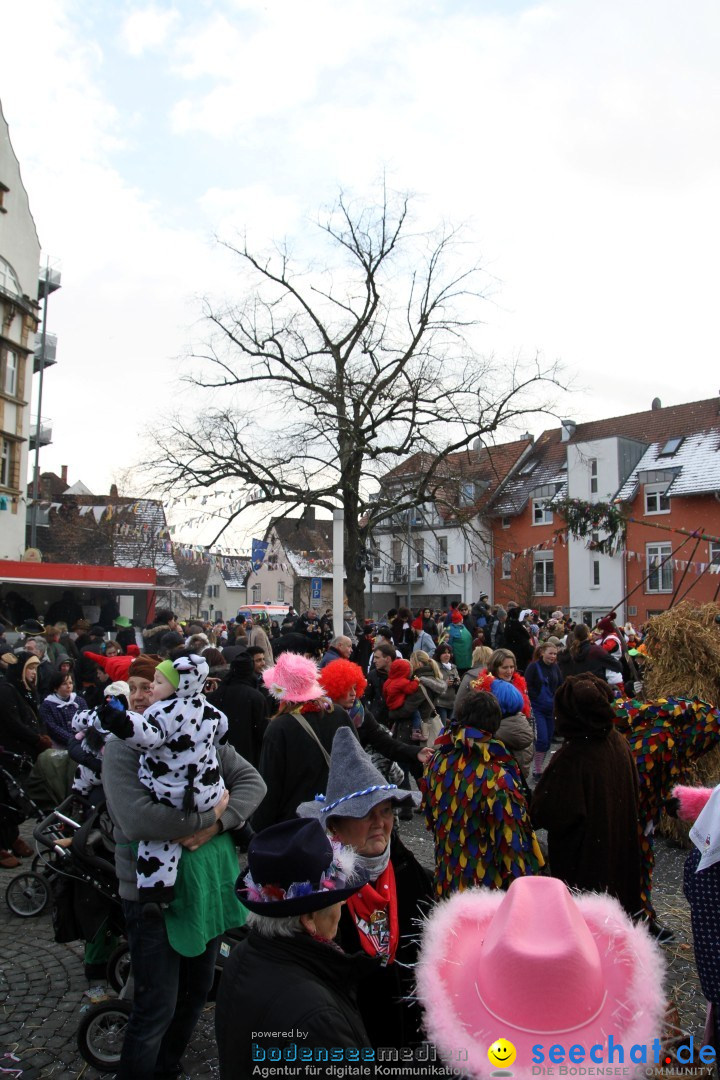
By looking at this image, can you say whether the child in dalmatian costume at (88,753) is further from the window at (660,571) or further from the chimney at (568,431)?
the chimney at (568,431)

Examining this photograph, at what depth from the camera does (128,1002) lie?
367cm

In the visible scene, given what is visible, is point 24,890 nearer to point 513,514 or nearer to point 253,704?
point 253,704

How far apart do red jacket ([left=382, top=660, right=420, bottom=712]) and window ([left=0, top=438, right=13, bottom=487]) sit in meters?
31.5

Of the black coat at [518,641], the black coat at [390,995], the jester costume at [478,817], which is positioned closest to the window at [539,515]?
the black coat at [518,641]

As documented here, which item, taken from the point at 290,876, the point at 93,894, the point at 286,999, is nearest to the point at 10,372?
the point at 93,894

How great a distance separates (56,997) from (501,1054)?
12.7 feet

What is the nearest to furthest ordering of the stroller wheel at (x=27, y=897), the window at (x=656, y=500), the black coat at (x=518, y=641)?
the stroller wheel at (x=27, y=897), the black coat at (x=518, y=641), the window at (x=656, y=500)

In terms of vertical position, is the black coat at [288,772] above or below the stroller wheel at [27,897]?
above

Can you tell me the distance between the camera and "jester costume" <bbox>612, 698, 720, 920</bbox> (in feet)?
14.3

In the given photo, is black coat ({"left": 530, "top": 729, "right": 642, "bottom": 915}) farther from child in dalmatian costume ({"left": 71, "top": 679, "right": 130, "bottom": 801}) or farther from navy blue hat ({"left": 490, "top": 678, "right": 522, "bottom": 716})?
child in dalmatian costume ({"left": 71, "top": 679, "right": 130, "bottom": 801})

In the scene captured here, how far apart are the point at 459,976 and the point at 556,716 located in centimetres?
250

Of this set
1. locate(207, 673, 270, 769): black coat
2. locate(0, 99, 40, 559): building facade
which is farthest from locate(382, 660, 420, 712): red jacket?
locate(0, 99, 40, 559): building facade

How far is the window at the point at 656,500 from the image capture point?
3891cm

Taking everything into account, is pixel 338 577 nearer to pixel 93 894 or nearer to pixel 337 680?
pixel 337 680
